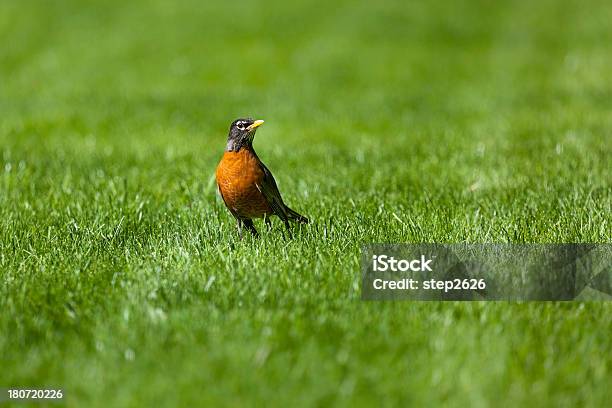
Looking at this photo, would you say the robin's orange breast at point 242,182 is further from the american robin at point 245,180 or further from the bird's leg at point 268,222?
the bird's leg at point 268,222

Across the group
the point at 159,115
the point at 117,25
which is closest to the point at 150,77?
the point at 159,115

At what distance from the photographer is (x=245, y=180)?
4590mm

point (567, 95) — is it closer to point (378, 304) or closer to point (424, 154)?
point (424, 154)

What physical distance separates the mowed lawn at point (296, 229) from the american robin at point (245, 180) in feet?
0.73

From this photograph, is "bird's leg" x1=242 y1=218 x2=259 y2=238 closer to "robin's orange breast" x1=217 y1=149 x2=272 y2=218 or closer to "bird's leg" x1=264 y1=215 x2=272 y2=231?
"bird's leg" x1=264 y1=215 x2=272 y2=231

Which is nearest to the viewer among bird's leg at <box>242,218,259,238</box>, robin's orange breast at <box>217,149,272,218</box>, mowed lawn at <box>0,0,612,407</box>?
mowed lawn at <box>0,0,612,407</box>

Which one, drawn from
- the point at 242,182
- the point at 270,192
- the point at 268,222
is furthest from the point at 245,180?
the point at 268,222

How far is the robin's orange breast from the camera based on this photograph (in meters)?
4.60

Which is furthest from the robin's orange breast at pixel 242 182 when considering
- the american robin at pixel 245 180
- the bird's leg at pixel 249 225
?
the bird's leg at pixel 249 225

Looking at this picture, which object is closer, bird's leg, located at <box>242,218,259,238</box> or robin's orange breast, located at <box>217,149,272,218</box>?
robin's orange breast, located at <box>217,149,272,218</box>

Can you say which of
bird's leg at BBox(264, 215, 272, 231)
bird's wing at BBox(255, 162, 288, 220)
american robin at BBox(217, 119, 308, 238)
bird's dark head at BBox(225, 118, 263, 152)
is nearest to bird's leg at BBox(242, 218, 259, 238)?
bird's leg at BBox(264, 215, 272, 231)

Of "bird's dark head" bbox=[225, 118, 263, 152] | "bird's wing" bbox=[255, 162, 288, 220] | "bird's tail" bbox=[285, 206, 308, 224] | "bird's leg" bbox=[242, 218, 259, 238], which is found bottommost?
"bird's leg" bbox=[242, 218, 259, 238]

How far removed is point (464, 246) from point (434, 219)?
0.53m

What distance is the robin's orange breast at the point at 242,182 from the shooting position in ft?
15.1
